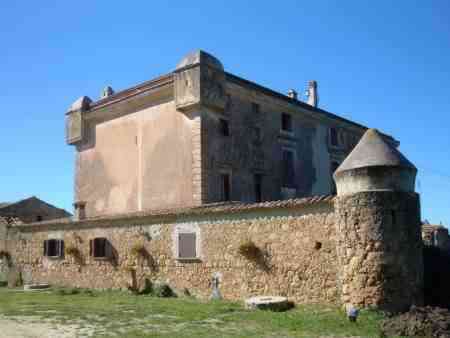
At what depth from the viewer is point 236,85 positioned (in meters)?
21.8

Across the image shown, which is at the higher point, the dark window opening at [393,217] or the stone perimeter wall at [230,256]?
the dark window opening at [393,217]

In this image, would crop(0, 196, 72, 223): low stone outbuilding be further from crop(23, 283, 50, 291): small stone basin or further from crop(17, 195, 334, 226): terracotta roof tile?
crop(17, 195, 334, 226): terracotta roof tile

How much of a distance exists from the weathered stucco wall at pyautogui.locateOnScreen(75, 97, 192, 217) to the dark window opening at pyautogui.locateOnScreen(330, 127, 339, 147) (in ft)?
34.9

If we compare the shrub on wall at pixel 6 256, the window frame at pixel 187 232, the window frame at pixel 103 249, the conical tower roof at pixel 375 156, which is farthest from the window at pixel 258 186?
the shrub on wall at pixel 6 256

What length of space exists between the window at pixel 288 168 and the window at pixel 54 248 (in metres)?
10.8

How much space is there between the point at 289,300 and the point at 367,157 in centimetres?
459

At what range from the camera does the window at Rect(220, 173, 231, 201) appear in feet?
69.5

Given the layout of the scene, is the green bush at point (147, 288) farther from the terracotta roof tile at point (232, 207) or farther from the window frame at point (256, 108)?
the window frame at point (256, 108)

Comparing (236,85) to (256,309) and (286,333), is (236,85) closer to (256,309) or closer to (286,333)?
(256,309)

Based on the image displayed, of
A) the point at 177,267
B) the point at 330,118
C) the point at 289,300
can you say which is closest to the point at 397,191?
the point at 289,300

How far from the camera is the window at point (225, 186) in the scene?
21172mm

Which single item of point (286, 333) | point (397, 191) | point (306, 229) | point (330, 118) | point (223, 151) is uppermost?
point (330, 118)

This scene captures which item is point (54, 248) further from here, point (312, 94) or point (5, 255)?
point (312, 94)

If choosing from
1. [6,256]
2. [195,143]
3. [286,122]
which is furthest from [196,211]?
[6,256]
